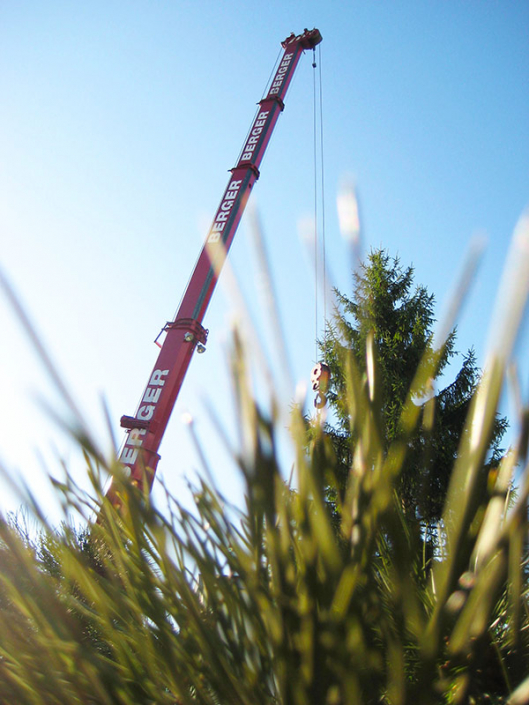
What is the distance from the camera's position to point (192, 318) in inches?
280

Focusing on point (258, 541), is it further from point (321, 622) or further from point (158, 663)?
point (158, 663)

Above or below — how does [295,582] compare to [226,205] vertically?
below

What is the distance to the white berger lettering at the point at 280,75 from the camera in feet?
33.1

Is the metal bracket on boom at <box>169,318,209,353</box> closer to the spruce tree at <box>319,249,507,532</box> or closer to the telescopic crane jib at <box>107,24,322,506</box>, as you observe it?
the telescopic crane jib at <box>107,24,322,506</box>

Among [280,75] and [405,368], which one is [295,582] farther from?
[280,75]

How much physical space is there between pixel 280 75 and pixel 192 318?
255 inches

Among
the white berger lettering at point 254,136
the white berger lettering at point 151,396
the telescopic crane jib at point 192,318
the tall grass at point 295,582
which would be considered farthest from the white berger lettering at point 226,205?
the tall grass at point 295,582

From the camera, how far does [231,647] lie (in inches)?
21.0

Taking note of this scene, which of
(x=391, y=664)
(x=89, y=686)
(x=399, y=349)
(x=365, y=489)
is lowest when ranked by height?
(x=89, y=686)

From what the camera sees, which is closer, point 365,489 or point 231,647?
point 365,489

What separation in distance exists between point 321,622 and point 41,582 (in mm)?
303

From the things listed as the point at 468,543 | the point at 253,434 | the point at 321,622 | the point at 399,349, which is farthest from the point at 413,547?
the point at 399,349

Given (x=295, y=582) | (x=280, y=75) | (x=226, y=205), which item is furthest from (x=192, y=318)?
(x=295, y=582)

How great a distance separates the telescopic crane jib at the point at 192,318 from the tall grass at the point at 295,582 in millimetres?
4032
